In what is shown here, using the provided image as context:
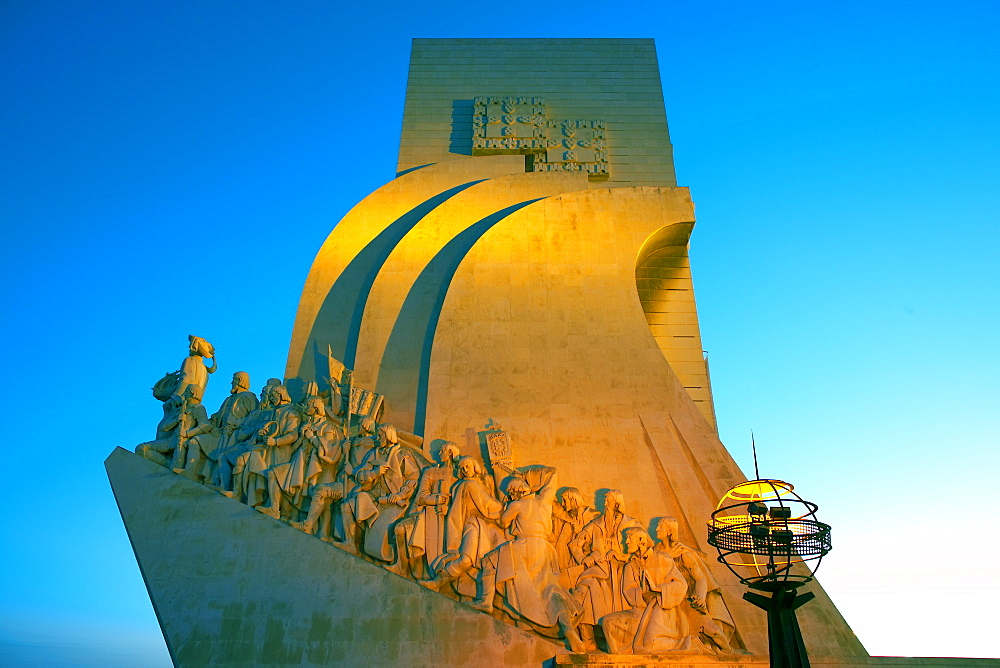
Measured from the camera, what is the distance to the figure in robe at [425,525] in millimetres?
7637

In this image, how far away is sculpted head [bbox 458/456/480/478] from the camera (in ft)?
26.6

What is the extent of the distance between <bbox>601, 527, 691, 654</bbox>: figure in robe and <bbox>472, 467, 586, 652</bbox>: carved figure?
15.6 inches

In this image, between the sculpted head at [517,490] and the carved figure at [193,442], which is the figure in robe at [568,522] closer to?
the sculpted head at [517,490]

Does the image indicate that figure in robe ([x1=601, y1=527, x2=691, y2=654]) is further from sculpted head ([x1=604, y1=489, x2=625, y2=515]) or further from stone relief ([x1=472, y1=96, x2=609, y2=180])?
stone relief ([x1=472, y1=96, x2=609, y2=180])

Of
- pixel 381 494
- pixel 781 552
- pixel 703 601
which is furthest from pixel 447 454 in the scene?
pixel 781 552

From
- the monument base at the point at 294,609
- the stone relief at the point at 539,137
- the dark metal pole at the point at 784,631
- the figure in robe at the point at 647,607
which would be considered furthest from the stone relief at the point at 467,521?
the stone relief at the point at 539,137

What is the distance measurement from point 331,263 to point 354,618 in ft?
20.4

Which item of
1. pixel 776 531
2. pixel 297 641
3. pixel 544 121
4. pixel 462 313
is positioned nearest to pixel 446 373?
pixel 462 313

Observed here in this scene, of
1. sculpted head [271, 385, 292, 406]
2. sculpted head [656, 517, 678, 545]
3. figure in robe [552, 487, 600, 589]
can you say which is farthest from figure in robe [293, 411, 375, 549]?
sculpted head [656, 517, 678, 545]

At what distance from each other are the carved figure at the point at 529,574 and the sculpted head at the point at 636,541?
2.47 ft

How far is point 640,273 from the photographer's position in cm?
1261

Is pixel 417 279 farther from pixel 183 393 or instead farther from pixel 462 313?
pixel 183 393

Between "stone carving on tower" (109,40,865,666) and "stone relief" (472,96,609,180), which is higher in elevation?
"stone relief" (472,96,609,180)

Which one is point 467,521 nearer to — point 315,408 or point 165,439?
point 315,408
